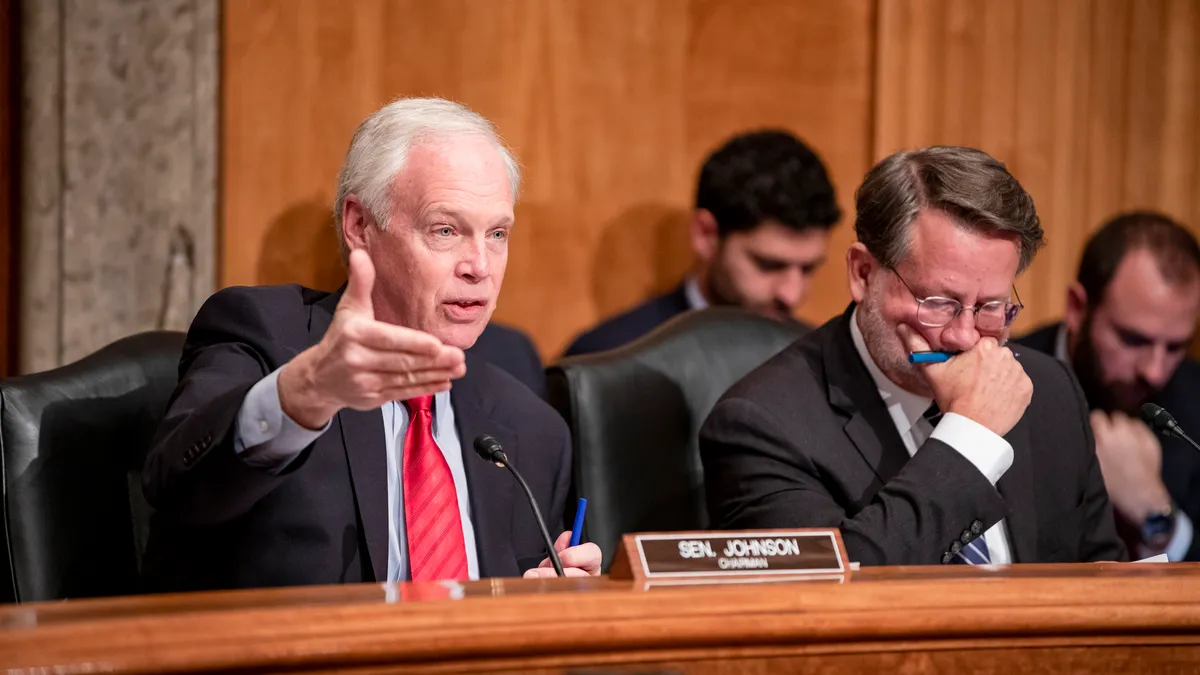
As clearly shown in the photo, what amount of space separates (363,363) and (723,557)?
422 mm

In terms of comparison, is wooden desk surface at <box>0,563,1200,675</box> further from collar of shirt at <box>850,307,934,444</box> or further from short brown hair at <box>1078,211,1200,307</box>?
short brown hair at <box>1078,211,1200,307</box>

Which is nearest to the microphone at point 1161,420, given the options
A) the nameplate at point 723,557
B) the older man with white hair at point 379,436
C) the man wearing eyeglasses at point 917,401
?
the man wearing eyeglasses at point 917,401

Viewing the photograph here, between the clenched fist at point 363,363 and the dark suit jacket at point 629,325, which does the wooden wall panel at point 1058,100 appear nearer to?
the dark suit jacket at point 629,325

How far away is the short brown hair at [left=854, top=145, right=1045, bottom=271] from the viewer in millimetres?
2018

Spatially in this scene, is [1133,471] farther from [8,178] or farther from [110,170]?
[8,178]

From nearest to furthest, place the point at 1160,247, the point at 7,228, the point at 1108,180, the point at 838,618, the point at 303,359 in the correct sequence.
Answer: the point at 838,618, the point at 303,359, the point at 7,228, the point at 1160,247, the point at 1108,180

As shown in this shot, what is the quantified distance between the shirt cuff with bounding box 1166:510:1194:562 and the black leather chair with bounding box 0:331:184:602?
2100 millimetres

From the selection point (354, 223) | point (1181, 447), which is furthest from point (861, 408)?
point (1181, 447)

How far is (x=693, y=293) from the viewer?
10.9 ft

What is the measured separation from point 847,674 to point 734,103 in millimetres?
2379

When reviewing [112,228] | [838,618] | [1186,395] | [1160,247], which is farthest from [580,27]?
[838,618]

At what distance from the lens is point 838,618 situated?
128cm

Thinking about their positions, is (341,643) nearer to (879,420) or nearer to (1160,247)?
(879,420)

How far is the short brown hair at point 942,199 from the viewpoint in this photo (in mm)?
2018
